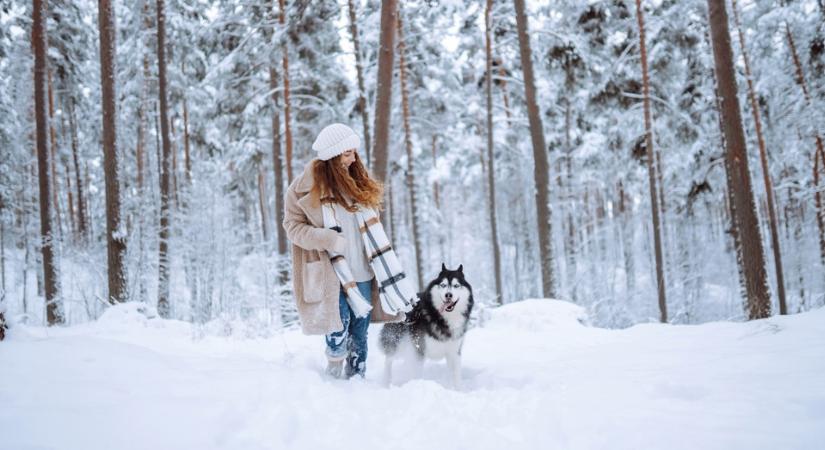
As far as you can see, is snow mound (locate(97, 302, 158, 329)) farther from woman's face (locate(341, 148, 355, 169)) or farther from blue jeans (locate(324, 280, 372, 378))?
woman's face (locate(341, 148, 355, 169))

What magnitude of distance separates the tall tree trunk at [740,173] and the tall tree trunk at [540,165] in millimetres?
3284

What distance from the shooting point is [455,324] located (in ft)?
14.1

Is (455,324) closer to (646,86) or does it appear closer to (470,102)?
(646,86)

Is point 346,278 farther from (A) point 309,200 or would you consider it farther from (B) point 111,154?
(B) point 111,154

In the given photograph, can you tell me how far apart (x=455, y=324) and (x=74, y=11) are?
60.9 feet

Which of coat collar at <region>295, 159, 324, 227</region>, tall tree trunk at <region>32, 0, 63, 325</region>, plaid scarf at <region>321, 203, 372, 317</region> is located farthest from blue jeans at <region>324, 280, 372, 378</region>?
tall tree trunk at <region>32, 0, 63, 325</region>

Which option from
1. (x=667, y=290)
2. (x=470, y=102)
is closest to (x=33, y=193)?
(x=470, y=102)

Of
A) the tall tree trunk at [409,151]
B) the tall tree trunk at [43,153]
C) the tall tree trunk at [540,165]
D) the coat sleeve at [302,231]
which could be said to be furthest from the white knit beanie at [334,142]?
the tall tree trunk at [409,151]

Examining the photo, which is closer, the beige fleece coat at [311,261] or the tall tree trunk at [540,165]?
the beige fleece coat at [311,261]

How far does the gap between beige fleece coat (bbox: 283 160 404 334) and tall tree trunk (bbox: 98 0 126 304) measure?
6.36m

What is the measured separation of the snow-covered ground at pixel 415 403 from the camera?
6.79 feet

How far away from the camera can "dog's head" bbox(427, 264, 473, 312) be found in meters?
4.27

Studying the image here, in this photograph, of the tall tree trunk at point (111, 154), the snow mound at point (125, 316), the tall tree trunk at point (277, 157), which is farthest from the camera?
the tall tree trunk at point (277, 157)

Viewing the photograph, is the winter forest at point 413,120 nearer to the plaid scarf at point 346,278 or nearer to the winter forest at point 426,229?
the winter forest at point 426,229
